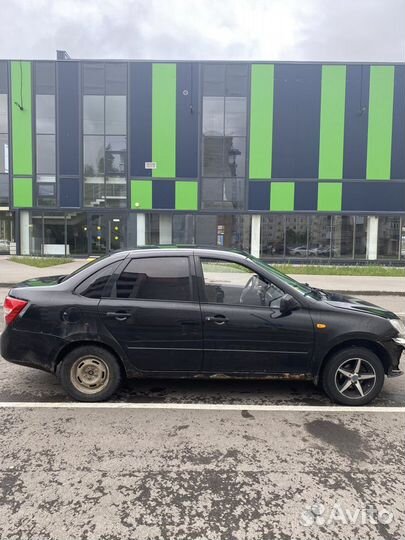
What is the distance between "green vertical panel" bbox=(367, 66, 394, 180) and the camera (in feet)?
73.8

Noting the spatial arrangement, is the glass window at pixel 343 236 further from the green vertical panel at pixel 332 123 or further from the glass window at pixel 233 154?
the glass window at pixel 233 154

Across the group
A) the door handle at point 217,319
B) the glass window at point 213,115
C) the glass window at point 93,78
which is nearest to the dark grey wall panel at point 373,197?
the glass window at point 213,115

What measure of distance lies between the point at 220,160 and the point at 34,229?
1202 centimetres

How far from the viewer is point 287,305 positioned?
4.04 m

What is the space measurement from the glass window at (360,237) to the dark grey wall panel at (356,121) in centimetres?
258

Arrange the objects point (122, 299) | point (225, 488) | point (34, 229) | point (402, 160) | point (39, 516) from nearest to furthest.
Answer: point (39, 516) < point (225, 488) < point (122, 299) < point (402, 160) < point (34, 229)

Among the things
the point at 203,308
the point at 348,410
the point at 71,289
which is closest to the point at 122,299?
the point at 71,289

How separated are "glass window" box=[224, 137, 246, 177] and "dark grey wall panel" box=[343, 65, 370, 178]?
5885 millimetres

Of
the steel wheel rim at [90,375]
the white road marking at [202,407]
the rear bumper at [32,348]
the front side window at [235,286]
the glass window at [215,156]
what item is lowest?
the white road marking at [202,407]

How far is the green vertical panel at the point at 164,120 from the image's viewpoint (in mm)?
22906

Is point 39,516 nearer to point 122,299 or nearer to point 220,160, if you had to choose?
point 122,299

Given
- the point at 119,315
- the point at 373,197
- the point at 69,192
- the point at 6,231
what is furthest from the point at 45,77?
the point at 119,315

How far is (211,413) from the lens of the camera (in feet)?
13.0

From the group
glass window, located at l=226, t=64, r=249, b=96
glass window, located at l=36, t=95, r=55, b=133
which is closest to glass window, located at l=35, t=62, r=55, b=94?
glass window, located at l=36, t=95, r=55, b=133
